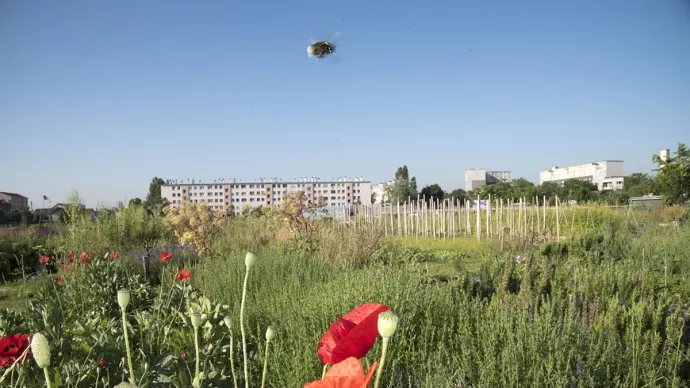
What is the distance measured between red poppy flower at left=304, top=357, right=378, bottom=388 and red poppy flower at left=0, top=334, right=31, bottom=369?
3.81 feet

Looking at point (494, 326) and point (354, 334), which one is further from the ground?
point (354, 334)

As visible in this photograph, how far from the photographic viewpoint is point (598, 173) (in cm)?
11838

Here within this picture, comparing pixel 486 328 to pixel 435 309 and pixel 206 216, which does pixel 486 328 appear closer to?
pixel 435 309

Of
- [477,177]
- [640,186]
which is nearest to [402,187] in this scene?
[640,186]

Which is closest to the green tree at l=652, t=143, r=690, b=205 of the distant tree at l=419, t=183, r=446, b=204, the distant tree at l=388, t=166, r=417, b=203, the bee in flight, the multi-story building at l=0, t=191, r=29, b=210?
the bee in flight

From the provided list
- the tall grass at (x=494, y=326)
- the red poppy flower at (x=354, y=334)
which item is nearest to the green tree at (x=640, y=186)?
the tall grass at (x=494, y=326)

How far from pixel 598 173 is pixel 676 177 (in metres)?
114

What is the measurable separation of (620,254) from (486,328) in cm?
512

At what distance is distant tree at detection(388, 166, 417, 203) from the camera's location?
220ft

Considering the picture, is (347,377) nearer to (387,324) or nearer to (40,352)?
(387,324)

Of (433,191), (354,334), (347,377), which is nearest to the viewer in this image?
(347,377)

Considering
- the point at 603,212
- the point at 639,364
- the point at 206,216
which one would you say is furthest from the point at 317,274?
the point at 603,212

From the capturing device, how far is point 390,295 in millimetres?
2875

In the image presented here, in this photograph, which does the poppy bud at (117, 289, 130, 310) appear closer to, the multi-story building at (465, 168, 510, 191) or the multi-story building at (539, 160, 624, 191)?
the multi-story building at (465, 168, 510, 191)
